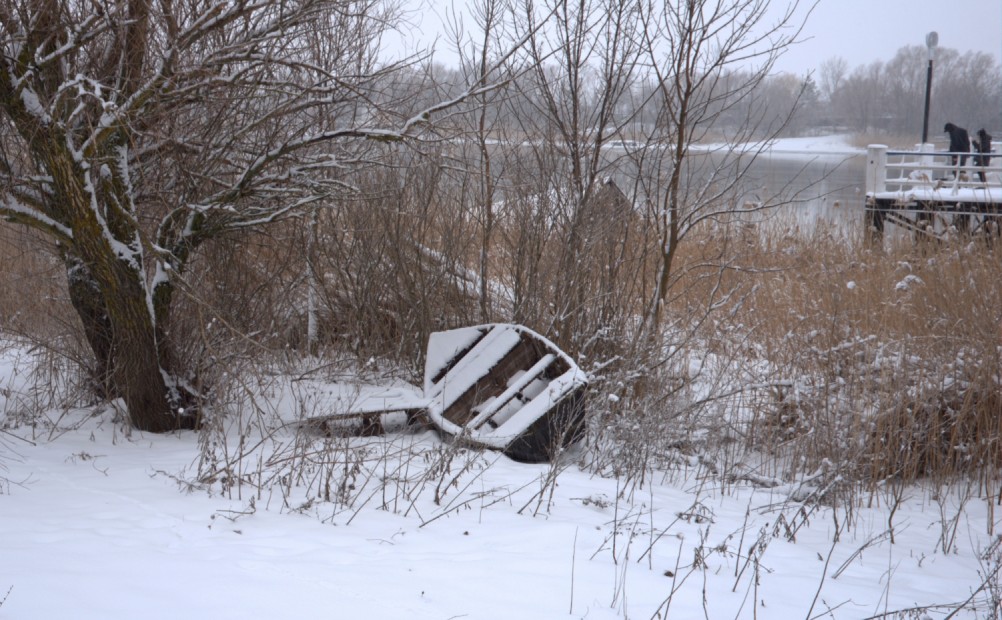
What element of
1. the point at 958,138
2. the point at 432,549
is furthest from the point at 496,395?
the point at 958,138

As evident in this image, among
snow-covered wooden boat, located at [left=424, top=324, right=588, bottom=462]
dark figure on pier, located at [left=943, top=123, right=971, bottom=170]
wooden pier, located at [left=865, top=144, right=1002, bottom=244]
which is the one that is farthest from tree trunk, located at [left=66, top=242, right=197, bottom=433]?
dark figure on pier, located at [left=943, top=123, right=971, bottom=170]

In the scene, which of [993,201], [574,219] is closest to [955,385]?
[574,219]

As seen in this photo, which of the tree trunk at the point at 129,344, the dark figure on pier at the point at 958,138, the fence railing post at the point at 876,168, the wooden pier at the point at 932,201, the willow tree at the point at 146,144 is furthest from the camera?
the dark figure on pier at the point at 958,138

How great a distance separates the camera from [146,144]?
5.55m

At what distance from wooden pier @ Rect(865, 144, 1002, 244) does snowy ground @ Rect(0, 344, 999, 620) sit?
627 centimetres

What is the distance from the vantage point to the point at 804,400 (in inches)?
245

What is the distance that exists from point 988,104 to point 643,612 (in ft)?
202

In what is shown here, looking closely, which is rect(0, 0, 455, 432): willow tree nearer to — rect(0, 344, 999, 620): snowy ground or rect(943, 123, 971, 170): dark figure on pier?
rect(0, 344, 999, 620): snowy ground

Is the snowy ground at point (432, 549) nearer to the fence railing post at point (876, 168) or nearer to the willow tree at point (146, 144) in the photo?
the willow tree at point (146, 144)

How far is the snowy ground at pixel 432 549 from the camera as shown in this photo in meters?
3.03

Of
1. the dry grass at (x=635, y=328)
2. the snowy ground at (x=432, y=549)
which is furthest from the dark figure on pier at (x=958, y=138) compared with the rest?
the snowy ground at (x=432, y=549)

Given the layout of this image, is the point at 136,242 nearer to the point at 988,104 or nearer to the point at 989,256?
the point at 989,256

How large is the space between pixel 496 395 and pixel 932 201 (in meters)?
9.00

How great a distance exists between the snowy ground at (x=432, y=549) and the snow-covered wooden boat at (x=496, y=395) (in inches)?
9.9
